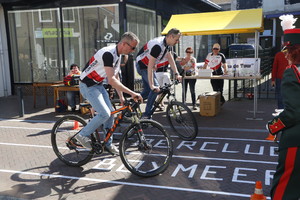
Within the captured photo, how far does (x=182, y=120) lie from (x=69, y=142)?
221 centimetres

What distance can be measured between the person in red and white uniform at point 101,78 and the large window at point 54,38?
791 centimetres

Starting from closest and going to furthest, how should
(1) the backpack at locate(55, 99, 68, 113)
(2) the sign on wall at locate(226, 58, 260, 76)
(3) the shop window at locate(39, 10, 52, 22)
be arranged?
(2) the sign on wall at locate(226, 58, 260, 76) → (1) the backpack at locate(55, 99, 68, 113) → (3) the shop window at locate(39, 10, 52, 22)

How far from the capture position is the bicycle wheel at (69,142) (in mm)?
4855

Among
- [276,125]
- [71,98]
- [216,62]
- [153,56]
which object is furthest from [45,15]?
[276,125]

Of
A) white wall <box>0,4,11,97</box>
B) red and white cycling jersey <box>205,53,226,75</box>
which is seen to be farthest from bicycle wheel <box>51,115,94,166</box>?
white wall <box>0,4,11,97</box>

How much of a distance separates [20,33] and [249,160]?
37.6 feet

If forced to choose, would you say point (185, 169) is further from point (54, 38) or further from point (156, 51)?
point (54, 38)

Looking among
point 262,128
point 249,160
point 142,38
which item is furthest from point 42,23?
point 249,160

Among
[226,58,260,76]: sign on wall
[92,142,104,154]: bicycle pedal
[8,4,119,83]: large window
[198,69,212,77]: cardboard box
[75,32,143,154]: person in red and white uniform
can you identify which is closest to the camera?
[75,32,143,154]: person in red and white uniform

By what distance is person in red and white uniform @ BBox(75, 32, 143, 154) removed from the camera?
173 inches

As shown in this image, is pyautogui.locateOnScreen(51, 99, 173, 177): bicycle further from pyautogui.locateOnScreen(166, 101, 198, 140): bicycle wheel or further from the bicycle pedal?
pyautogui.locateOnScreen(166, 101, 198, 140): bicycle wheel

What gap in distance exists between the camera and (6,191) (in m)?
4.27

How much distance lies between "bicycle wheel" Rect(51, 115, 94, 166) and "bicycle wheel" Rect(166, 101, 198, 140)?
186cm

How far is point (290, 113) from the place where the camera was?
2.43m
